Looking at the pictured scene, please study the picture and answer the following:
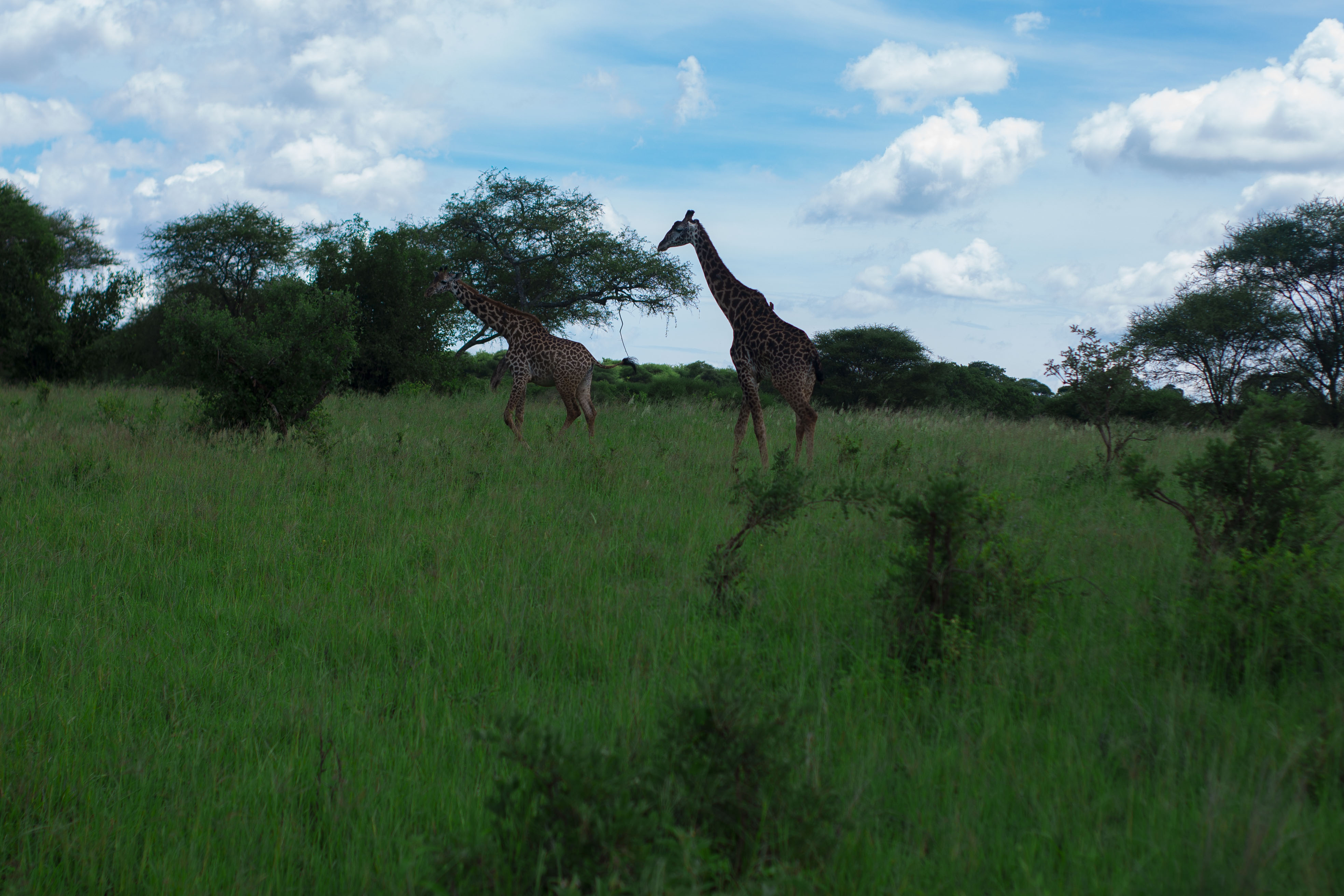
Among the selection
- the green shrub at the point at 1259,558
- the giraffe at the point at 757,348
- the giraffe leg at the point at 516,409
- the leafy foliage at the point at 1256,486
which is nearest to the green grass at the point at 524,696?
the green shrub at the point at 1259,558

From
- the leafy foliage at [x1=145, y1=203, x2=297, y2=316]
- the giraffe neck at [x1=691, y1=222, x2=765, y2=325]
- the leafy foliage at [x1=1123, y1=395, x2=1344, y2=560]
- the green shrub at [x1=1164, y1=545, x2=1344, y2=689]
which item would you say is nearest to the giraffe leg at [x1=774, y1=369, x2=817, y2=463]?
the giraffe neck at [x1=691, y1=222, x2=765, y2=325]

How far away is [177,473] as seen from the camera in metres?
7.50

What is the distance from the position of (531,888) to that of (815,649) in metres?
1.80

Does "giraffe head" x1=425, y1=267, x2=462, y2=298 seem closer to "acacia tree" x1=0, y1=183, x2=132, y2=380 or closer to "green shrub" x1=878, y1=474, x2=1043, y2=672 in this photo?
"green shrub" x1=878, y1=474, x2=1043, y2=672

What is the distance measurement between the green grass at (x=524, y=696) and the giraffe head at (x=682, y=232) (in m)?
4.87

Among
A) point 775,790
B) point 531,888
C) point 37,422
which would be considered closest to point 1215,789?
point 775,790

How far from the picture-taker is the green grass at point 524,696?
89.2 inches

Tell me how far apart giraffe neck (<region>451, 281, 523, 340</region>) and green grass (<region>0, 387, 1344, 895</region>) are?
5666 mm

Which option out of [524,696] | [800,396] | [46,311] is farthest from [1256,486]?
[46,311]

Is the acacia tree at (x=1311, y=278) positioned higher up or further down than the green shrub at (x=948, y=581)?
higher up

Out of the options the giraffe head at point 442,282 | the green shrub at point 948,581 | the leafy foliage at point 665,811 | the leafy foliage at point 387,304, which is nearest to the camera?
the leafy foliage at point 665,811

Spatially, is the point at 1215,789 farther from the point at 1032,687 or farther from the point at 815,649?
the point at 815,649

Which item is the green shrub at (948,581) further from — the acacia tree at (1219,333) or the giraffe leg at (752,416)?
the acacia tree at (1219,333)

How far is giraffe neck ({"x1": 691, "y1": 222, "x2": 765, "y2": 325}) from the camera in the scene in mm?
10297
